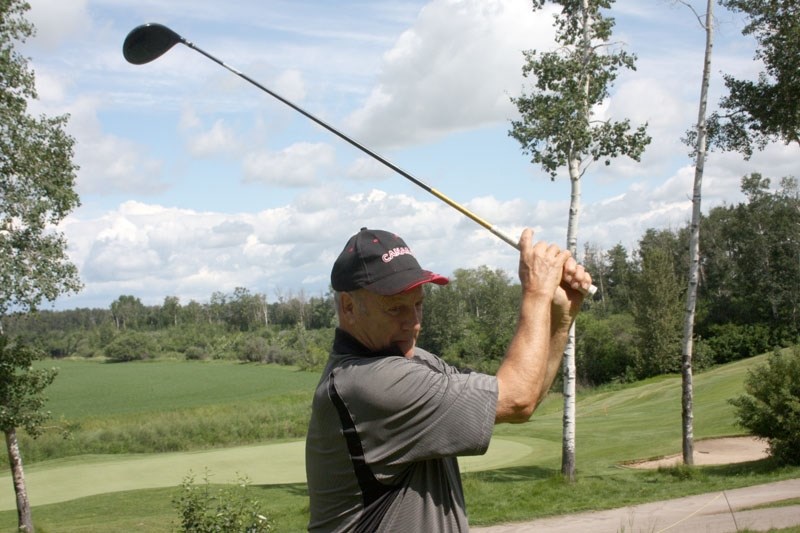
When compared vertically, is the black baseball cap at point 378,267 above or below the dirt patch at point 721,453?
above

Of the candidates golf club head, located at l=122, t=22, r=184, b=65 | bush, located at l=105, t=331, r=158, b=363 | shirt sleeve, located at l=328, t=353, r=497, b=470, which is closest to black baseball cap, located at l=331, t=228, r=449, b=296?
shirt sleeve, located at l=328, t=353, r=497, b=470

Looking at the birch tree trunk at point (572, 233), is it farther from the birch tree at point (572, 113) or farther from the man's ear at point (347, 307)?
the man's ear at point (347, 307)

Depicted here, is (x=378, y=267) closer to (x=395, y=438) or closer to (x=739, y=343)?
(x=395, y=438)

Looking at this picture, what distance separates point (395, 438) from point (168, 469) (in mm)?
28119

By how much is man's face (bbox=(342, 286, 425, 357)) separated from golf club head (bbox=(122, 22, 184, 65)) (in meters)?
1.92

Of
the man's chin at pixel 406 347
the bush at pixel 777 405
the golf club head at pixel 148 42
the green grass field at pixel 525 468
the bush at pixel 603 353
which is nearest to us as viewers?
the man's chin at pixel 406 347

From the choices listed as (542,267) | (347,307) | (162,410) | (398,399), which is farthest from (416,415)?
(162,410)

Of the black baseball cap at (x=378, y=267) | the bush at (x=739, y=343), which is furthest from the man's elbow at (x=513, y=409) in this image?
the bush at (x=739, y=343)

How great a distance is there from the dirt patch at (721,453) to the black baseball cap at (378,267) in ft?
63.4

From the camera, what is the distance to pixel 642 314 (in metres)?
62.7

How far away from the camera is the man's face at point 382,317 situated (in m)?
2.73

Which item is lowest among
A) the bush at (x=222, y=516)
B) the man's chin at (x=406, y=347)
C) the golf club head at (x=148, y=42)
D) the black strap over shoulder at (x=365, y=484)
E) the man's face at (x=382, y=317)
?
the bush at (x=222, y=516)

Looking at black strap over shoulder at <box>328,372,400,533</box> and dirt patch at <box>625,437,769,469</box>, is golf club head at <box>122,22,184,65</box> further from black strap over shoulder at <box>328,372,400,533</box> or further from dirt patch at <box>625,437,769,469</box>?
dirt patch at <box>625,437,769,469</box>

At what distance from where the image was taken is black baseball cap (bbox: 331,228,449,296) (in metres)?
2.68
